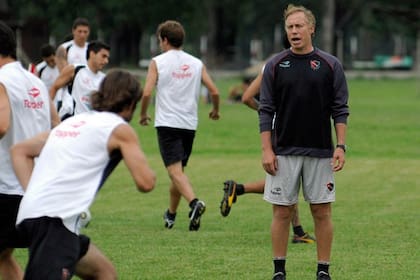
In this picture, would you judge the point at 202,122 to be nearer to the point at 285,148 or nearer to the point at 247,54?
the point at 285,148

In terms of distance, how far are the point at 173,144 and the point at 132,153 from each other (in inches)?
262

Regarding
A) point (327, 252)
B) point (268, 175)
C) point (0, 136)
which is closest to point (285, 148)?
point (268, 175)

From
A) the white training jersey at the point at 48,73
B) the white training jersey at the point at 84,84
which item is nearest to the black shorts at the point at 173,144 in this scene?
the white training jersey at the point at 84,84

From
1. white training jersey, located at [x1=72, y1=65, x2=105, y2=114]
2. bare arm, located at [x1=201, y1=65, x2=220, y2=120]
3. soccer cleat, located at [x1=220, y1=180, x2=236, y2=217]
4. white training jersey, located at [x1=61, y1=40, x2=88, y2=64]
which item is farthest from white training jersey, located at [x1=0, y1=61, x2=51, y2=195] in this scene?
white training jersey, located at [x1=61, y1=40, x2=88, y2=64]

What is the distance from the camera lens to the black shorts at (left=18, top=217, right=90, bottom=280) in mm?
6770

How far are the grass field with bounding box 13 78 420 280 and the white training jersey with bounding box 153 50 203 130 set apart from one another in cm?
116

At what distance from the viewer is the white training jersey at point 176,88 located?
13516 millimetres

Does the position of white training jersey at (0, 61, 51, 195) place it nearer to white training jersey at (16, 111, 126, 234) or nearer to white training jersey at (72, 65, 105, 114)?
white training jersey at (16, 111, 126, 234)

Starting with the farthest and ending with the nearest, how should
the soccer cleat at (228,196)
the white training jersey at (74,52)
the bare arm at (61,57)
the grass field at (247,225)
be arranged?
the bare arm at (61,57), the white training jersey at (74,52), the soccer cleat at (228,196), the grass field at (247,225)

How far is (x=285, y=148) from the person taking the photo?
9.76 m

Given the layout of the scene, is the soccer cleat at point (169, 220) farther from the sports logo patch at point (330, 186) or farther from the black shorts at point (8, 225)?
the black shorts at point (8, 225)

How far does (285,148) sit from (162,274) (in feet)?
5.03

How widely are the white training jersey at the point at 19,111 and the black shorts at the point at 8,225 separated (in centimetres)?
7

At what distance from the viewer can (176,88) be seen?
13609 mm
